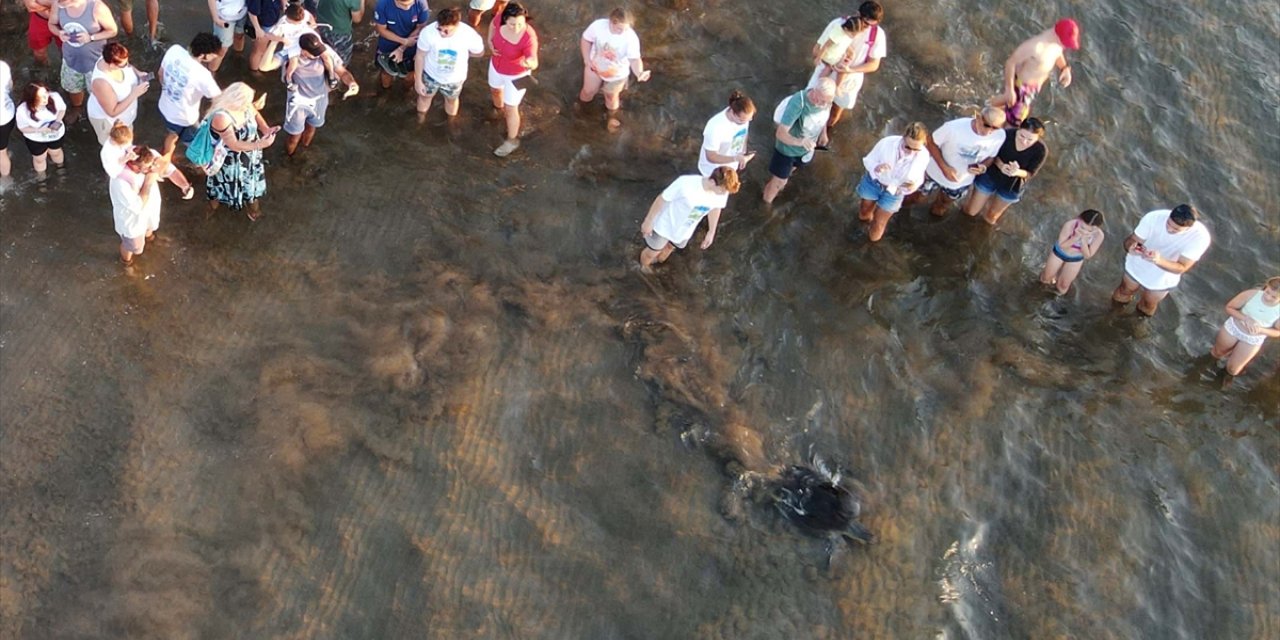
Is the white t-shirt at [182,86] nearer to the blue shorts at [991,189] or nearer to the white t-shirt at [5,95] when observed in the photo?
the white t-shirt at [5,95]

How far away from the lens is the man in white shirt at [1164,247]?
10430mm

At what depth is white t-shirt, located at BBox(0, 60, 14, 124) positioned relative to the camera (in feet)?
31.5

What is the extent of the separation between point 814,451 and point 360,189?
5168 mm

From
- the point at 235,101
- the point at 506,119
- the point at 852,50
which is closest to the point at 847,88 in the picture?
the point at 852,50

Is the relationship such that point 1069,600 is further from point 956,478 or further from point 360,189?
point 360,189

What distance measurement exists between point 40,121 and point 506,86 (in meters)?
4.29

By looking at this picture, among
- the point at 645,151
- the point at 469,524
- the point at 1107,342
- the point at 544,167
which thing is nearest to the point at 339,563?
the point at 469,524

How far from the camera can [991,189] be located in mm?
11250

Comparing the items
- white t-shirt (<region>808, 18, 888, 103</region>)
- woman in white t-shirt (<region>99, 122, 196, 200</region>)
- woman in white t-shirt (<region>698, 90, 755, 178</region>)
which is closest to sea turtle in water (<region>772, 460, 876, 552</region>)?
woman in white t-shirt (<region>698, 90, 755, 178</region>)

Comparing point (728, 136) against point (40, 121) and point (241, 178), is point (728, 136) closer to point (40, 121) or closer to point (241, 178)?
point (241, 178)

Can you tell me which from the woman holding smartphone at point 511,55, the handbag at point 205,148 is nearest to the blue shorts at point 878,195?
the woman holding smartphone at point 511,55

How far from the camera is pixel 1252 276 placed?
12.0m

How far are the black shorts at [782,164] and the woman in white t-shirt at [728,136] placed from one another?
69 centimetres

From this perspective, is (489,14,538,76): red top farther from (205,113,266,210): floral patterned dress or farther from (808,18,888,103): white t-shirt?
(808,18,888,103): white t-shirt
